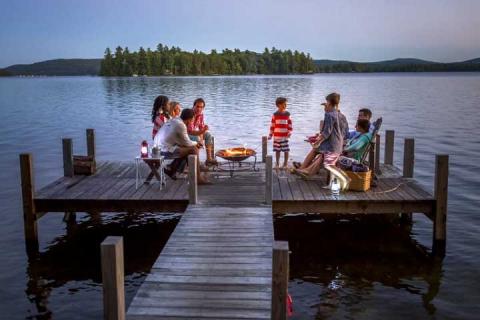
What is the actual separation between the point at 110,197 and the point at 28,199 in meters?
1.64

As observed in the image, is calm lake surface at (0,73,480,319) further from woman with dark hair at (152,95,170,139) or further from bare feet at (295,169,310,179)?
woman with dark hair at (152,95,170,139)

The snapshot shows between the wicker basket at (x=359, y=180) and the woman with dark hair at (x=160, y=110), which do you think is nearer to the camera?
the wicker basket at (x=359, y=180)

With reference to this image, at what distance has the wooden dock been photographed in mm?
6195

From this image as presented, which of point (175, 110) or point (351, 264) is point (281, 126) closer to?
point (175, 110)

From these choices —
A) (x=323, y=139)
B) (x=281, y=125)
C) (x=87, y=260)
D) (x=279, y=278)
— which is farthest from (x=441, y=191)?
(x=87, y=260)

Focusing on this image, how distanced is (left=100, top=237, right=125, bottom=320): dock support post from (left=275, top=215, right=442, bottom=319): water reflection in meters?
4.18

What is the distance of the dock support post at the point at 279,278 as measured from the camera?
514 cm

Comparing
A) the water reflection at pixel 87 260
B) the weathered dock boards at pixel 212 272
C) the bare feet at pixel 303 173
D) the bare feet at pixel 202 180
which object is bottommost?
the water reflection at pixel 87 260

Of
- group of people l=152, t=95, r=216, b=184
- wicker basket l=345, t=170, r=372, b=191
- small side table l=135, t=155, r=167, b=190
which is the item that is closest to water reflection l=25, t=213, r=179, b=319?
small side table l=135, t=155, r=167, b=190

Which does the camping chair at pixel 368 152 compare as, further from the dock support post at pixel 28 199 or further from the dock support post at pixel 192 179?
the dock support post at pixel 28 199

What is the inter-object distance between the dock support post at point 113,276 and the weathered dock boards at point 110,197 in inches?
202

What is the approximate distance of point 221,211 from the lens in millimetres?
9789

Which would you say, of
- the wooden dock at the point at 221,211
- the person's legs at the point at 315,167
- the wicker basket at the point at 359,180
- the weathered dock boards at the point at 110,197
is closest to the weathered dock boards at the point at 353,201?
the wooden dock at the point at 221,211

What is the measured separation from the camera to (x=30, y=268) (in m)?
10.8
